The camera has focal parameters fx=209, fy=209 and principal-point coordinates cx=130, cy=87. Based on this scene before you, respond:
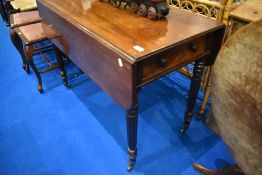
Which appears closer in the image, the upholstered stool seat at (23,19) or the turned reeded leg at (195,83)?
the turned reeded leg at (195,83)

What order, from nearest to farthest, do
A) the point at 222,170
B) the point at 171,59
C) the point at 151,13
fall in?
the point at 171,59, the point at 151,13, the point at 222,170

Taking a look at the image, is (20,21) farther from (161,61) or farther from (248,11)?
(248,11)

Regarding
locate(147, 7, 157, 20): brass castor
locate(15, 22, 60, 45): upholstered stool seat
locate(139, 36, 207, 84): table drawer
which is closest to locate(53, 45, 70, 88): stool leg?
locate(15, 22, 60, 45): upholstered stool seat

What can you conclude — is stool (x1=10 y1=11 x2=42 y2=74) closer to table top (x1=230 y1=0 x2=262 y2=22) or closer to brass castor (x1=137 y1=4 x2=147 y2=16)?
brass castor (x1=137 y1=4 x2=147 y2=16)

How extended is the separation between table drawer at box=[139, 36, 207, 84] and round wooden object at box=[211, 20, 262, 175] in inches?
7.5

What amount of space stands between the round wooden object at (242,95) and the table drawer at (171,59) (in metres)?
0.19

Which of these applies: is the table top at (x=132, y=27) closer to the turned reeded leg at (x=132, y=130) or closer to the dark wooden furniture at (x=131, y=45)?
the dark wooden furniture at (x=131, y=45)

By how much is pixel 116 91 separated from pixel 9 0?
2406 millimetres

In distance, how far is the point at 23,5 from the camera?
2449 mm

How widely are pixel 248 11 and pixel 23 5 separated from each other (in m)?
2.37

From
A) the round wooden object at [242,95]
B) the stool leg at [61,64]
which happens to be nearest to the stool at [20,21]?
the stool leg at [61,64]

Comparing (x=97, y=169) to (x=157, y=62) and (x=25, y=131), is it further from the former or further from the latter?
(x=157, y=62)

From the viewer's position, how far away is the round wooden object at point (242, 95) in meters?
0.70

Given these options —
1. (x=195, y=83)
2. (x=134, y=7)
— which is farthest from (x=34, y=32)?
(x=195, y=83)
